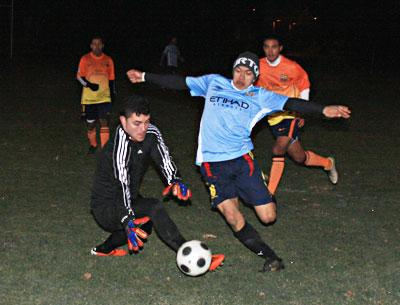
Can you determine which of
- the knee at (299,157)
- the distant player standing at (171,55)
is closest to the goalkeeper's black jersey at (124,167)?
the knee at (299,157)

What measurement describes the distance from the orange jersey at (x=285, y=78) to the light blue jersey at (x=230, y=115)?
7.22ft

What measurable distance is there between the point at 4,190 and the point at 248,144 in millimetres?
4080

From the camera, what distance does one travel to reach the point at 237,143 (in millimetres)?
6859

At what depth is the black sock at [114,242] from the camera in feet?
22.2

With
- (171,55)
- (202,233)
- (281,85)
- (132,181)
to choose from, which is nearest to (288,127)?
(281,85)

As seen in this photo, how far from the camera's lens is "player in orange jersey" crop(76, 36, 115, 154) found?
39.8 ft

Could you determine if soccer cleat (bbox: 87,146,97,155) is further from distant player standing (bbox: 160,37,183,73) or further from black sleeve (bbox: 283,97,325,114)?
distant player standing (bbox: 160,37,183,73)

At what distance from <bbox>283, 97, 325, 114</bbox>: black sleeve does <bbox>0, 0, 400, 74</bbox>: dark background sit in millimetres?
32795

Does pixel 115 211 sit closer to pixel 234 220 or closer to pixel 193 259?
pixel 193 259

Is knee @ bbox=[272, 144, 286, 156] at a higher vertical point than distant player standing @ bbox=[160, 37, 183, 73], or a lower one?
lower

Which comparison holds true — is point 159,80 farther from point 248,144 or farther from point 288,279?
point 288,279

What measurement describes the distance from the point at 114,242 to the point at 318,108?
240 cm

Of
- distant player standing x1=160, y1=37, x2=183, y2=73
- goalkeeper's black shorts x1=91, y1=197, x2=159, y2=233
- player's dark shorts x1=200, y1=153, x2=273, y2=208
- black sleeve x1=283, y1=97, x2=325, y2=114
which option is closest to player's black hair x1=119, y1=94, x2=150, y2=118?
goalkeeper's black shorts x1=91, y1=197, x2=159, y2=233

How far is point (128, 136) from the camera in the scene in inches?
246
